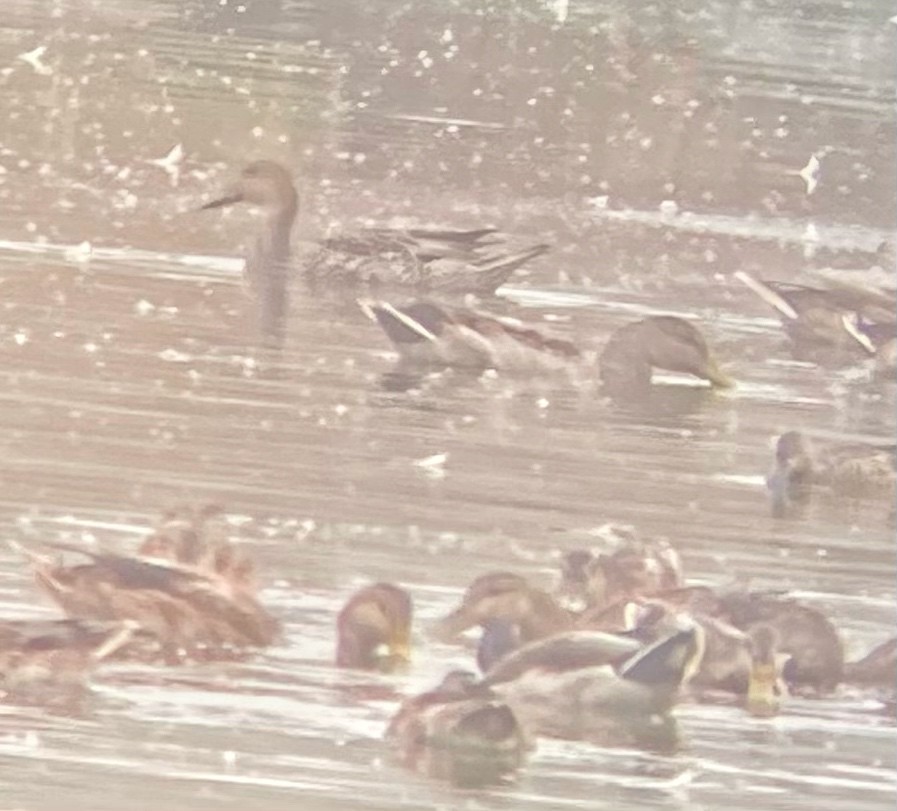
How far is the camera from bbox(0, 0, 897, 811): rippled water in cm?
112

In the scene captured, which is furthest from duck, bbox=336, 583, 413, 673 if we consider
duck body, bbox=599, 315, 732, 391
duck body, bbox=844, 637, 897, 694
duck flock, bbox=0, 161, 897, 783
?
duck body, bbox=844, 637, 897, 694

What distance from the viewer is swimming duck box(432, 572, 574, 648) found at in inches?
44.1

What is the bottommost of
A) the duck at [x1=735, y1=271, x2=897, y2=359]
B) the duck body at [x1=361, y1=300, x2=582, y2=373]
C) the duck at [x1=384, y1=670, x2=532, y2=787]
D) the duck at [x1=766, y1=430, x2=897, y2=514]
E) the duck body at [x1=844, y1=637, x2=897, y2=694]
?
the duck at [x1=384, y1=670, x2=532, y2=787]

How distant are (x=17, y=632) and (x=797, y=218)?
672 millimetres

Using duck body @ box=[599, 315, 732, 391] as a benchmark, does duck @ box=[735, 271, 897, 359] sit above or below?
above

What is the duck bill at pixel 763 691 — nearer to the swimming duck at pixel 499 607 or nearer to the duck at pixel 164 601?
the swimming duck at pixel 499 607

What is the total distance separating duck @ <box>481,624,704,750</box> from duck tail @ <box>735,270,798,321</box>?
262 millimetres

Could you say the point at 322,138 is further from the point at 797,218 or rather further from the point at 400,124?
the point at 797,218

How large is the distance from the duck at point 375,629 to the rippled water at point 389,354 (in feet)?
0.04

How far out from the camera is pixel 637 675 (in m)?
1.13

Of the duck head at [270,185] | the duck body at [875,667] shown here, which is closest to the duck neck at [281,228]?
the duck head at [270,185]

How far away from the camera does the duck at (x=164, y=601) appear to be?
1.11 meters

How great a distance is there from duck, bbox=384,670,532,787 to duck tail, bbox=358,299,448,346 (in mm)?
258

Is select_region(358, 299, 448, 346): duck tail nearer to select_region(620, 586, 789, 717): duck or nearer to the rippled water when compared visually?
the rippled water
